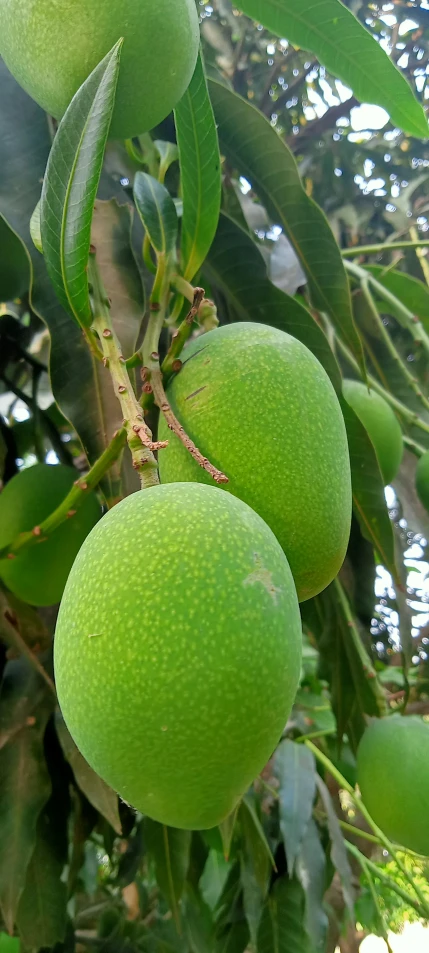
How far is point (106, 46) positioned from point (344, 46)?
0.33 metres

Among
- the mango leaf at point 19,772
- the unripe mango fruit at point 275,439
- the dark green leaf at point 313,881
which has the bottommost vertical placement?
the dark green leaf at point 313,881

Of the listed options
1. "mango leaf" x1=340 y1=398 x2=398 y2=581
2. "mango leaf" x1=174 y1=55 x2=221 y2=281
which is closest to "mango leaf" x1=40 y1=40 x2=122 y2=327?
"mango leaf" x1=174 y1=55 x2=221 y2=281

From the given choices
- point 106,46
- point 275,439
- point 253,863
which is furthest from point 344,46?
point 253,863

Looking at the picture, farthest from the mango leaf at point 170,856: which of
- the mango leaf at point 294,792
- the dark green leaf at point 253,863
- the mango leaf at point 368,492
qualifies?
the mango leaf at point 368,492

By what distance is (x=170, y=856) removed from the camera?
1.09 m

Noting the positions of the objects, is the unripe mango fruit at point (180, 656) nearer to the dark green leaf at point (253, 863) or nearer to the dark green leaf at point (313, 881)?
the dark green leaf at point (253, 863)

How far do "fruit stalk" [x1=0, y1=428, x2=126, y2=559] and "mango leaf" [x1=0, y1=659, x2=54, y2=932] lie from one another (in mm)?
320

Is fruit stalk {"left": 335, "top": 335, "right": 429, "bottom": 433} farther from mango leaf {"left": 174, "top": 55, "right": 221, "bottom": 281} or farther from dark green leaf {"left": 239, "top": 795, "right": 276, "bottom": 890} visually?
dark green leaf {"left": 239, "top": 795, "right": 276, "bottom": 890}

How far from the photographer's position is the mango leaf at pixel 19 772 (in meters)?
0.93

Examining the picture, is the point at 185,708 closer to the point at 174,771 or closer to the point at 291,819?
the point at 174,771

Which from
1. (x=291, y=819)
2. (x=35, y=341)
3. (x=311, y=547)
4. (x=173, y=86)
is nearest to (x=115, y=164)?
(x=35, y=341)

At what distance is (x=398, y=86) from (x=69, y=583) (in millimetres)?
670

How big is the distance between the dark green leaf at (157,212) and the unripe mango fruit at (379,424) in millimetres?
425

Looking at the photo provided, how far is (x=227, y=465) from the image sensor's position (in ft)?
1.85
